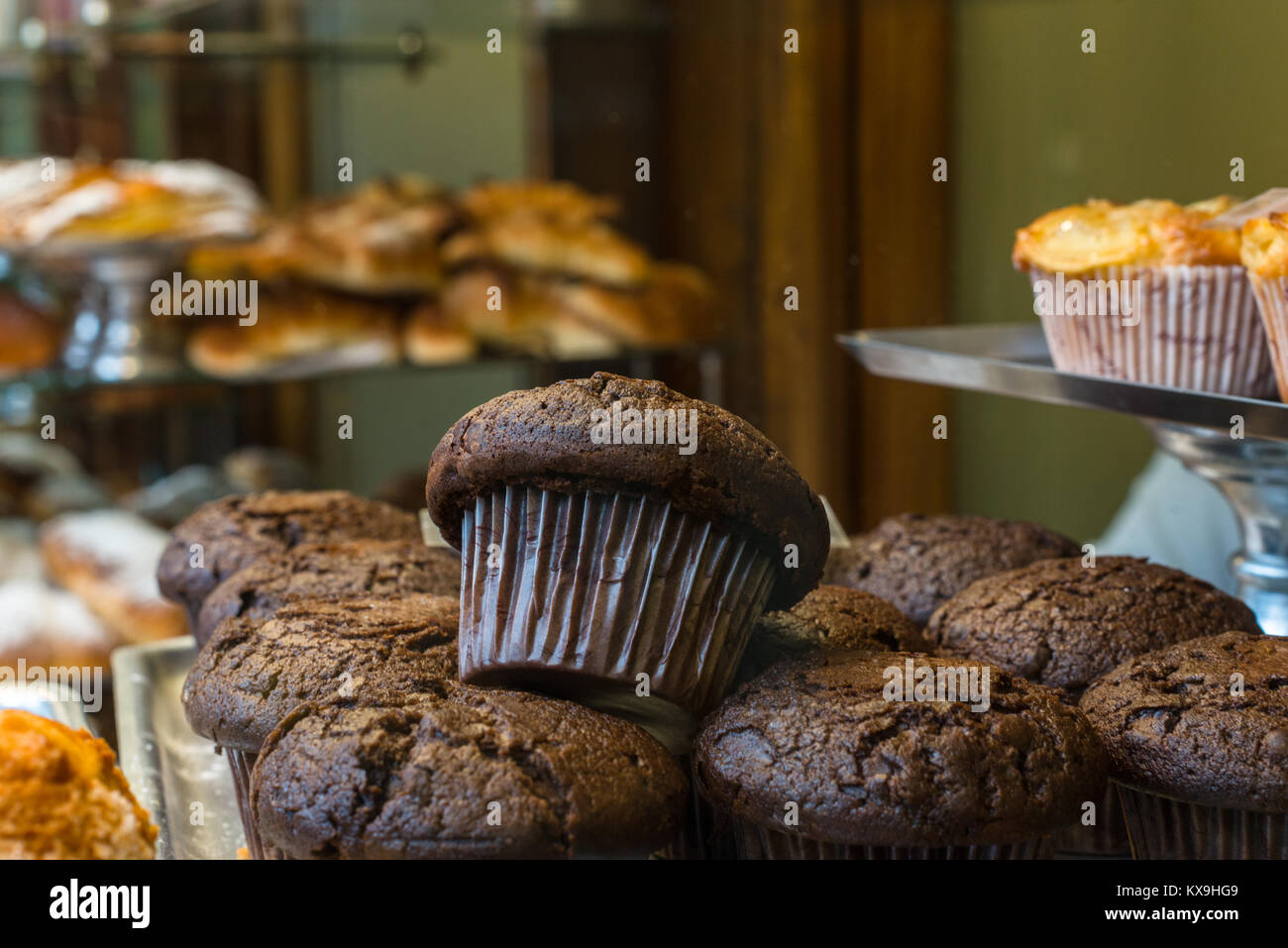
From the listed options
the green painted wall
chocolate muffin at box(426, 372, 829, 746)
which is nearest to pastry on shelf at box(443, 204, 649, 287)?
the green painted wall

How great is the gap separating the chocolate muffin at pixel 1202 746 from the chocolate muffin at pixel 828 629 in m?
0.17

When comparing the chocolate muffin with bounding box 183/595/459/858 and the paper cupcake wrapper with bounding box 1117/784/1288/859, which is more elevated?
the chocolate muffin with bounding box 183/595/459/858

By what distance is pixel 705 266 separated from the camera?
7.34 feet

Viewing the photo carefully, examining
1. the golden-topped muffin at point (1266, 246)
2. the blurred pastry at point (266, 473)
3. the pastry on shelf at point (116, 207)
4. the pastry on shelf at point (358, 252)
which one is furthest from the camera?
the blurred pastry at point (266, 473)

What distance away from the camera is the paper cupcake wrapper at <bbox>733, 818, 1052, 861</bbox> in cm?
83

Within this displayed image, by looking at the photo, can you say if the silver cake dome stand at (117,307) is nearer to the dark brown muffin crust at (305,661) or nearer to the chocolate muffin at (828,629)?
the dark brown muffin crust at (305,661)

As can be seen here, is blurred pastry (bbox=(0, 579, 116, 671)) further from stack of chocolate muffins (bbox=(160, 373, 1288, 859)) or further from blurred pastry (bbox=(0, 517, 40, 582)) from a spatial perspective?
stack of chocolate muffins (bbox=(160, 373, 1288, 859))

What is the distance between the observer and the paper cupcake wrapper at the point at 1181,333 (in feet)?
3.91

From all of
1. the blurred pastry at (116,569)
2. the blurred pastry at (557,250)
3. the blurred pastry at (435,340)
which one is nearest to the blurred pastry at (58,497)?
the blurred pastry at (116,569)

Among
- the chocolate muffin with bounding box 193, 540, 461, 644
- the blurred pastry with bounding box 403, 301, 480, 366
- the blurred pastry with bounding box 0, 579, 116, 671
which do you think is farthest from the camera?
the blurred pastry with bounding box 403, 301, 480, 366

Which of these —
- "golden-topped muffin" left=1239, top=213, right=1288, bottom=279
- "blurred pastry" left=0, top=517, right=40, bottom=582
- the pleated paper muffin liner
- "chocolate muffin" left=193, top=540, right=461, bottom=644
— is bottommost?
Answer: "blurred pastry" left=0, top=517, right=40, bottom=582

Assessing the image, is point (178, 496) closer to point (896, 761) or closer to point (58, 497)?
point (58, 497)

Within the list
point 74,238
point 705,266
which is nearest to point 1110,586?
point 705,266
